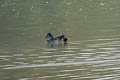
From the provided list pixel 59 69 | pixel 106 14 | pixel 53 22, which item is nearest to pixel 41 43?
pixel 59 69

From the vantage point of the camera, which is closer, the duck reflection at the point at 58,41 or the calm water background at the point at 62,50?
the calm water background at the point at 62,50

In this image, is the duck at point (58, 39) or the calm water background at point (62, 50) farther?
the duck at point (58, 39)

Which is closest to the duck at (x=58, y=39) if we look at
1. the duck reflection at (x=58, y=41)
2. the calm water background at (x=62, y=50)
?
the duck reflection at (x=58, y=41)

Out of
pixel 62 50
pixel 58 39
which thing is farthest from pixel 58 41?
pixel 62 50

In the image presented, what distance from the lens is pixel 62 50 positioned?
25234 mm

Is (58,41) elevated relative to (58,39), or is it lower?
lower

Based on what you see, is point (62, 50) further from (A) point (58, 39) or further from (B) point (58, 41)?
(A) point (58, 39)

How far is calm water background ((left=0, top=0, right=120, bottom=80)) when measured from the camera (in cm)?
1947

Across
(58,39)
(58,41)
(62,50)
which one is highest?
(58,39)

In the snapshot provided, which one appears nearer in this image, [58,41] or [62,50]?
[62,50]

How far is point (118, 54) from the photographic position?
22.8 metres

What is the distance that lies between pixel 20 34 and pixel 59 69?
1131cm

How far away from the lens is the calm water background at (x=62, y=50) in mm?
19469

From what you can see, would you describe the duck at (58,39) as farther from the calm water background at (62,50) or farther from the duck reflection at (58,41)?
the calm water background at (62,50)
